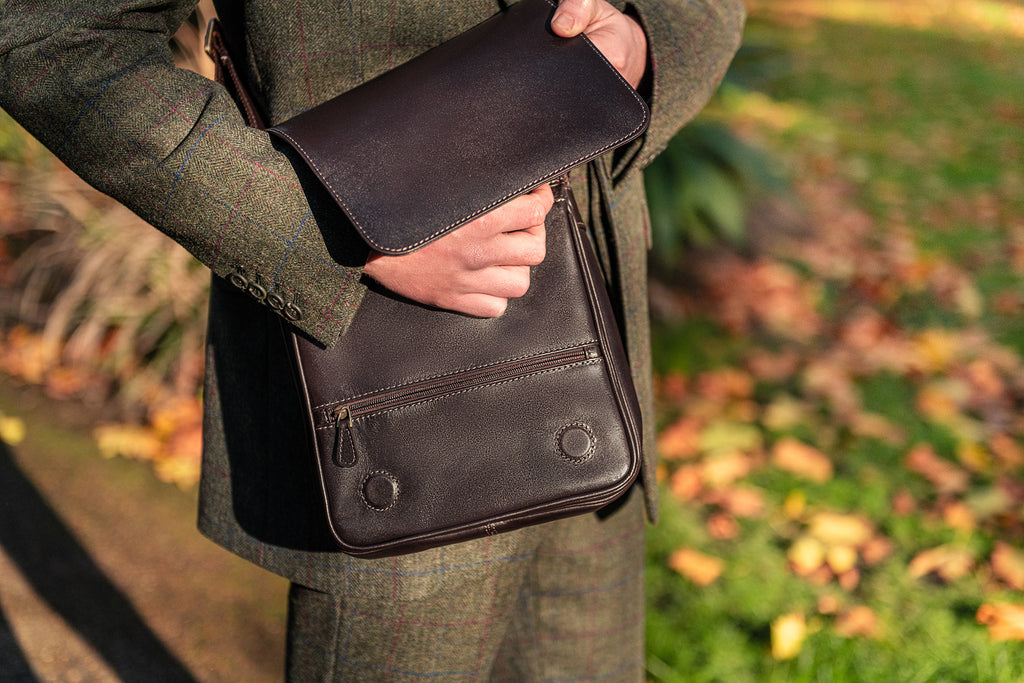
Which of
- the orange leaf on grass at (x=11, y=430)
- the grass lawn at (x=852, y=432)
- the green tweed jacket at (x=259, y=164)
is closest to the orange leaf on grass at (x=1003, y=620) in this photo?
the grass lawn at (x=852, y=432)

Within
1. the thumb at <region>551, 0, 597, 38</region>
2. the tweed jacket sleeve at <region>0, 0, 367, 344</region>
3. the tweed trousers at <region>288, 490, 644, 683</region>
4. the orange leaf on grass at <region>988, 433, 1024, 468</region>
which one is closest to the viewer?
the tweed jacket sleeve at <region>0, 0, 367, 344</region>

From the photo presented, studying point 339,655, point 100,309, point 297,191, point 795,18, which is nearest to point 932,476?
point 339,655

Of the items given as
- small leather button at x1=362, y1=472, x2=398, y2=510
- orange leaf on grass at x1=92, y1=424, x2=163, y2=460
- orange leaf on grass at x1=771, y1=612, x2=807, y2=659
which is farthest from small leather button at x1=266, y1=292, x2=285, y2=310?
orange leaf on grass at x1=92, y1=424, x2=163, y2=460

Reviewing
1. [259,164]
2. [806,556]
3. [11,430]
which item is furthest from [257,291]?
[11,430]

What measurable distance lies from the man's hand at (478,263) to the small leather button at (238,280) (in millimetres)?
158

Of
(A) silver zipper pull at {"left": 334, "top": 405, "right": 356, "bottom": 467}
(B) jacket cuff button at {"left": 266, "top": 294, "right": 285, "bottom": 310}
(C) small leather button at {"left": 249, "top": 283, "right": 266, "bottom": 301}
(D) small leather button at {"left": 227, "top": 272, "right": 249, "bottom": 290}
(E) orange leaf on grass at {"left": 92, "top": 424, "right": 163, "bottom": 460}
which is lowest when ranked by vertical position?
(E) orange leaf on grass at {"left": 92, "top": 424, "right": 163, "bottom": 460}

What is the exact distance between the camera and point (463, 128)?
99 cm

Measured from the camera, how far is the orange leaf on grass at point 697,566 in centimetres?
251

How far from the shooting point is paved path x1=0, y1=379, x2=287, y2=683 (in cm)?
224

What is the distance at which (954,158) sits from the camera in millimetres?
5984

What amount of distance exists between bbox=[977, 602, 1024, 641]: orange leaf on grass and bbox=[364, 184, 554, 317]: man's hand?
197 centimetres

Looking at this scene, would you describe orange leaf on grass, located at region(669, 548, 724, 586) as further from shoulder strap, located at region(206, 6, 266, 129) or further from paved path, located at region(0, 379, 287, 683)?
shoulder strap, located at region(206, 6, 266, 129)

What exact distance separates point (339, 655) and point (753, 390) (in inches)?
105

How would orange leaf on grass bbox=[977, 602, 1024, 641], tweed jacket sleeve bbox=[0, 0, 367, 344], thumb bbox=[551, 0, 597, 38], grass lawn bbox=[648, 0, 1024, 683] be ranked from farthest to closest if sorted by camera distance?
1. grass lawn bbox=[648, 0, 1024, 683]
2. orange leaf on grass bbox=[977, 602, 1024, 641]
3. thumb bbox=[551, 0, 597, 38]
4. tweed jacket sleeve bbox=[0, 0, 367, 344]
